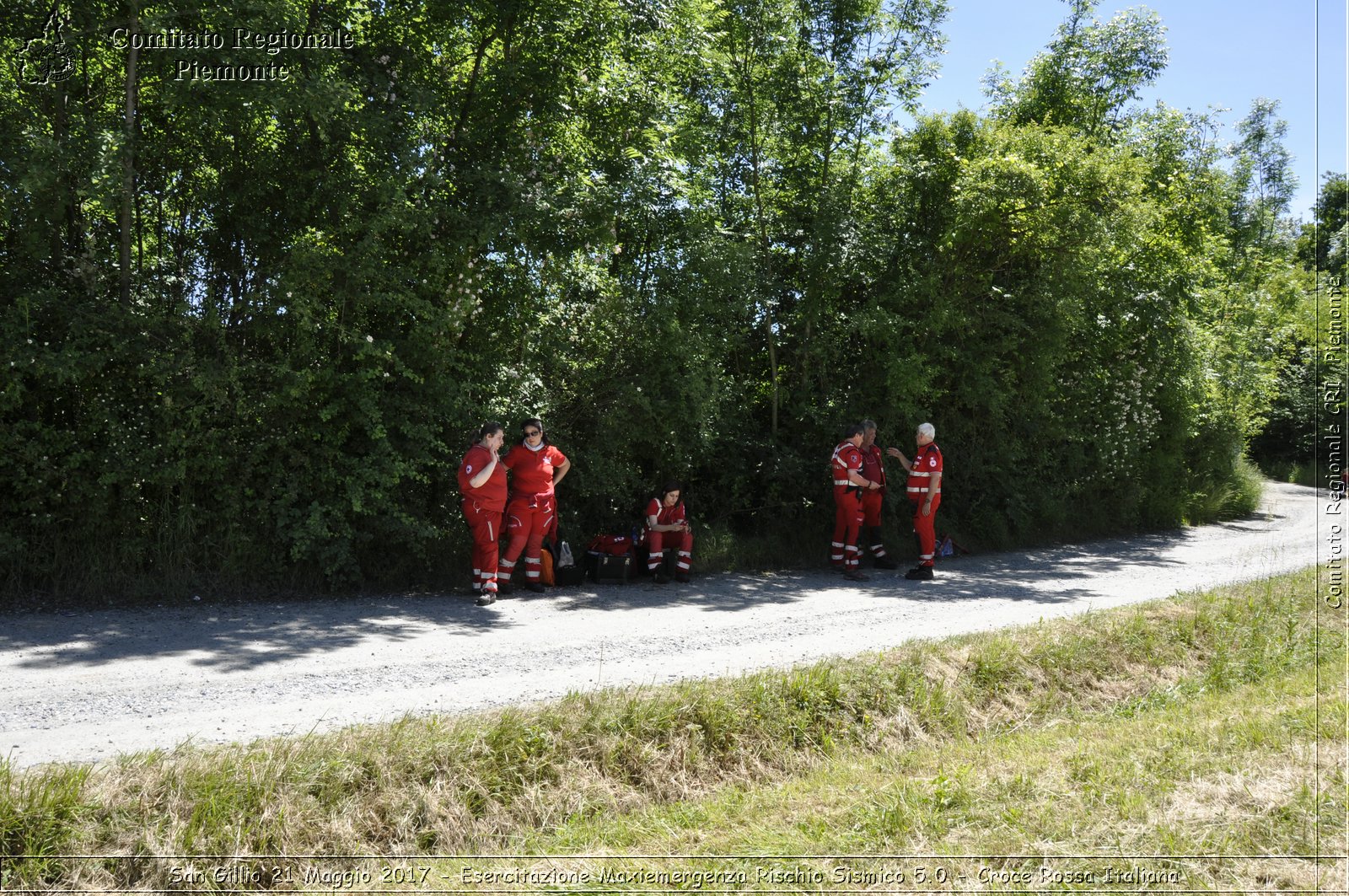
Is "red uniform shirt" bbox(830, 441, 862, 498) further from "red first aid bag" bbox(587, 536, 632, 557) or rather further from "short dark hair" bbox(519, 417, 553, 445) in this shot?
"short dark hair" bbox(519, 417, 553, 445)

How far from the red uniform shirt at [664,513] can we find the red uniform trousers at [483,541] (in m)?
2.15

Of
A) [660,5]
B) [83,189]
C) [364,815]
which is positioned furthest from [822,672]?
[660,5]

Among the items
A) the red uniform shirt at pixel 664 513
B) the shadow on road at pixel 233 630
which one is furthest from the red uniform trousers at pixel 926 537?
the shadow on road at pixel 233 630

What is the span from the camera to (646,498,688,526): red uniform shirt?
11.8m

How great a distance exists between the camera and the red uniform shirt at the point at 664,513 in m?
11.8

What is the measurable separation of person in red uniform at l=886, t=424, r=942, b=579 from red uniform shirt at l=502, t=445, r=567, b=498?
4.98m

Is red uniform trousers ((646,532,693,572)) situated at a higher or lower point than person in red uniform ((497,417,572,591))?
lower

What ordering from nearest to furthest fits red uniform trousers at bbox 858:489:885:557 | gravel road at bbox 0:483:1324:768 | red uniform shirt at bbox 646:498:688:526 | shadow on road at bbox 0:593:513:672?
gravel road at bbox 0:483:1324:768 → shadow on road at bbox 0:593:513:672 → red uniform shirt at bbox 646:498:688:526 → red uniform trousers at bbox 858:489:885:557

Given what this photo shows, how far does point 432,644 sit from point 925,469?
725 cm

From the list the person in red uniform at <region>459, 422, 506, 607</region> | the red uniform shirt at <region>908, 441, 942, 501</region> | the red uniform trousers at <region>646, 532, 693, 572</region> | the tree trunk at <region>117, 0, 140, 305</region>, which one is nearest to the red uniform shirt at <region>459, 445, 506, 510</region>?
the person in red uniform at <region>459, 422, 506, 607</region>

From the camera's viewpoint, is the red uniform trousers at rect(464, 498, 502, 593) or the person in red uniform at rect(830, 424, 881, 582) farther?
the person in red uniform at rect(830, 424, 881, 582)

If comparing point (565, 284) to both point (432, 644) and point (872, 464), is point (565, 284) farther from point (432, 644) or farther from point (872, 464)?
point (432, 644)

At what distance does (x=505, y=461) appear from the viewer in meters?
10.9

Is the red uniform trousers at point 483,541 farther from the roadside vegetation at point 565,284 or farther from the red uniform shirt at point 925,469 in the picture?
the red uniform shirt at point 925,469
